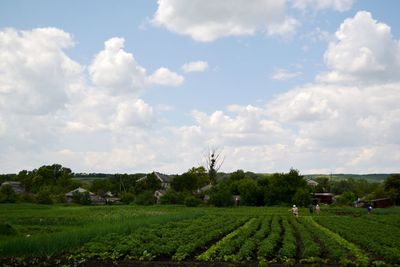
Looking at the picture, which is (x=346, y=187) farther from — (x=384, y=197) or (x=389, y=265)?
(x=389, y=265)

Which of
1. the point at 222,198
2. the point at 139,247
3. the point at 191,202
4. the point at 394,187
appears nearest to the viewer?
the point at 139,247

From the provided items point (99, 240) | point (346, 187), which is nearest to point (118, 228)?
point (99, 240)

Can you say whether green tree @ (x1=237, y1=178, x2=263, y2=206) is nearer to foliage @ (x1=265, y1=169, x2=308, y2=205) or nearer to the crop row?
foliage @ (x1=265, y1=169, x2=308, y2=205)

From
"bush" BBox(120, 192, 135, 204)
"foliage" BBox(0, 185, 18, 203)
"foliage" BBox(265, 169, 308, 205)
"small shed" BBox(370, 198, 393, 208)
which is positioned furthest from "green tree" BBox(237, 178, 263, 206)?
"foliage" BBox(0, 185, 18, 203)

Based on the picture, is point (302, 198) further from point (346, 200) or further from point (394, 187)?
point (394, 187)

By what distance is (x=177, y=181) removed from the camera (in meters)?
109

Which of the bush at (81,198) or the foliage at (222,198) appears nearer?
the foliage at (222,198)

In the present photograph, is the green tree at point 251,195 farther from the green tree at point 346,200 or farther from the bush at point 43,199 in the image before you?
the bush at point 43,199

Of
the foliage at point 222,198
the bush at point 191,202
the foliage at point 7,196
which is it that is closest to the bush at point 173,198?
the bush at point 191,202

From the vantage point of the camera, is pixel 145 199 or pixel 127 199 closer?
pixel 145 199

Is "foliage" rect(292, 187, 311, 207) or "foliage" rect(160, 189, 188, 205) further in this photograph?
"foliage" rect(160, 189, 188, 205)

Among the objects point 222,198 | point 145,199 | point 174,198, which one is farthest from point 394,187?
point 145,199

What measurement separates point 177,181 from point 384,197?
4539 cm

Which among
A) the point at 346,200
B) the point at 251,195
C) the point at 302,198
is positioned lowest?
the point at 346,200
